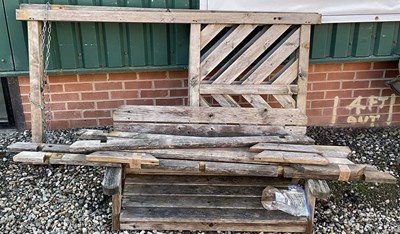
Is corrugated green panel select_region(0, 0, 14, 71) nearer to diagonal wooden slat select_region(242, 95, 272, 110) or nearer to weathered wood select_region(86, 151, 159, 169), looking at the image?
weathered wood select_region(86, 151, 159, 169)

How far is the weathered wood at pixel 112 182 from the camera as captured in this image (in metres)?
2.25

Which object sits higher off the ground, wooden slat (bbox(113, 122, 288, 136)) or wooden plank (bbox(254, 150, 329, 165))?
wooden slat (bbox(113, 122, 288, 136))

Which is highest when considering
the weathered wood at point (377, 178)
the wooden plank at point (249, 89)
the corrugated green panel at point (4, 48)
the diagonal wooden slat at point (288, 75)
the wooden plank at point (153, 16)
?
the wooden plank at point (153, 16)

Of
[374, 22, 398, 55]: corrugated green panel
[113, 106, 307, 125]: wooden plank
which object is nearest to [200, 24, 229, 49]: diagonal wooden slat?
[113, 106, 307, 125]: wooden plank

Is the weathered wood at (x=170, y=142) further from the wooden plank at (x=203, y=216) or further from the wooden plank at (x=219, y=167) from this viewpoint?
the wooden plank at (x=203, y=216)

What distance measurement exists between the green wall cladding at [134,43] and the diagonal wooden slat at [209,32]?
29 centimetres

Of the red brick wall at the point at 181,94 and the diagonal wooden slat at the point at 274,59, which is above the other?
the diagonal wooden slat at the point at 274,59

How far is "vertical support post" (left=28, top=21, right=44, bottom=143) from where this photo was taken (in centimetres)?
282

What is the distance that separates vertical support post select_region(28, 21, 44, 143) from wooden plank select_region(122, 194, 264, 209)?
0.95 m

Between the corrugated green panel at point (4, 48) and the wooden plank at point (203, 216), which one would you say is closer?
the wooden plank at point (203, 216)

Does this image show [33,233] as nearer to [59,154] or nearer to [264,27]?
[59,154]

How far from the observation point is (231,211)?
2500mm

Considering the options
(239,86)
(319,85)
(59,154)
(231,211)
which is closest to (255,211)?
(231,211)

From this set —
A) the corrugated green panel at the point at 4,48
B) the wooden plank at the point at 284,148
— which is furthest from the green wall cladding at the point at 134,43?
the wooden plank at the point at 284,148
